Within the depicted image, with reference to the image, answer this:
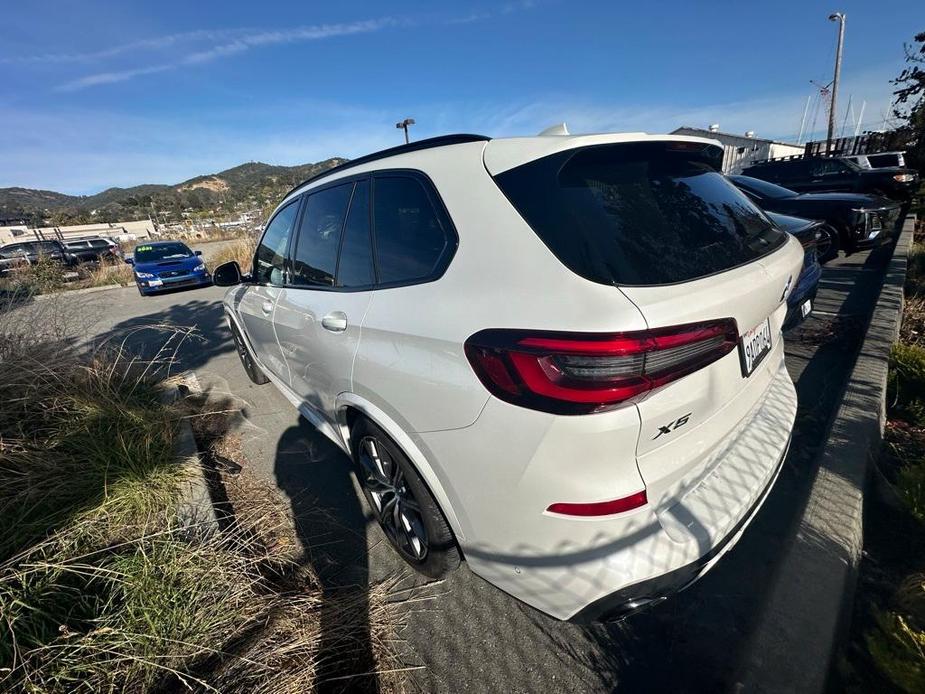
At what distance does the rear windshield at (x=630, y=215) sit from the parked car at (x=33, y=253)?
20.9m

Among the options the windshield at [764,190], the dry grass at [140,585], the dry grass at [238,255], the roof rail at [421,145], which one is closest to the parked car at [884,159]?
the windshield at [764,190]

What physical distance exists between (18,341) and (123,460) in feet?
7.21

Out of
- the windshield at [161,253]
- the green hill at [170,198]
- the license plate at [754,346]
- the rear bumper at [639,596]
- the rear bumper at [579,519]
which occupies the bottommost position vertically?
the rear bumper at [639,596]

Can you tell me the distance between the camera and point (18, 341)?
11.3ft

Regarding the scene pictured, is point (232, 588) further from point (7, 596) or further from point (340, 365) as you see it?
point (340, 365)

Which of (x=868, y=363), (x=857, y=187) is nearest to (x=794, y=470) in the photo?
(x=868, y=363)

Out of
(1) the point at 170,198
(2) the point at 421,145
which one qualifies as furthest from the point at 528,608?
(1) the point at 170,198

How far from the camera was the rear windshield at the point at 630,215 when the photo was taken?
4.23 feet

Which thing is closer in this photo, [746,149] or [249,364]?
[249,364]

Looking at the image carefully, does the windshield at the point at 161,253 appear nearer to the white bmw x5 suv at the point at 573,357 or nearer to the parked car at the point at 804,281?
the white bmw x5 suv at the point at 573,357

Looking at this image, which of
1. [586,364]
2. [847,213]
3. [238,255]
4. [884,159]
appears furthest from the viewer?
[884,159]

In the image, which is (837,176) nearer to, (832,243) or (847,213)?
(847,213)

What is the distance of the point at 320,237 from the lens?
97.6 inches

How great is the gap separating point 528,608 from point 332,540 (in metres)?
1.16
